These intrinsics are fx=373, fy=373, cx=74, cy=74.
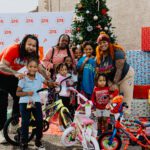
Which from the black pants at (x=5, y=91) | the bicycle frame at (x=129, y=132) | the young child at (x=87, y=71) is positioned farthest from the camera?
the young child at (x=87, y=71)

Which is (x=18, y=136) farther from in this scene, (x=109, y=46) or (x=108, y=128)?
(x=109, y=46)

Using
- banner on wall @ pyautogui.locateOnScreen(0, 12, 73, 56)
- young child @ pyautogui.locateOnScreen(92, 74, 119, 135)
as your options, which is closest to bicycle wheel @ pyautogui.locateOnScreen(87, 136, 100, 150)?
young child @ pyautogui.locateOnScreen(92, 74, 119, 135)

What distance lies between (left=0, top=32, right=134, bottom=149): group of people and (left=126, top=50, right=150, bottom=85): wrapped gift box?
2285 millimetres

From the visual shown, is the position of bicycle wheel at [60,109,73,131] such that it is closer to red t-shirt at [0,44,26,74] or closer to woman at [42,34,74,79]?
red t-shirt at [0,44,26,74]

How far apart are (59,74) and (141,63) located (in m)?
2.71

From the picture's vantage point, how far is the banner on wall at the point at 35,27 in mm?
7922

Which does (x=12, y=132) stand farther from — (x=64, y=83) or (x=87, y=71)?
(x=87, y=71)

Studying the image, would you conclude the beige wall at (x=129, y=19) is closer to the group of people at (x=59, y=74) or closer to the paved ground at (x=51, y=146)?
the group of people at (x=59, y=74)

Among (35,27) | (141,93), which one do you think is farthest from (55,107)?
(35,27)

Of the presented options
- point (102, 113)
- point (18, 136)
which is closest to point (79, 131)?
point (102, 113)

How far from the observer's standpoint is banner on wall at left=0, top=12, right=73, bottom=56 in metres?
7.92

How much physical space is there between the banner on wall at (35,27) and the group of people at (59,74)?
2.62 m

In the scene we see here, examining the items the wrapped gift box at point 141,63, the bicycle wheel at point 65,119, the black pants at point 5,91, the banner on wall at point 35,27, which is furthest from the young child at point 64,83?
the banner on wall at point 35,27

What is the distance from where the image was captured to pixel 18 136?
4.35 metres
